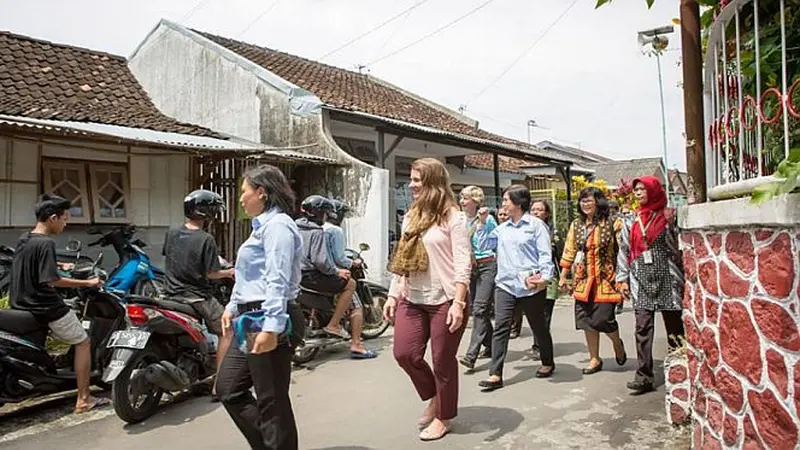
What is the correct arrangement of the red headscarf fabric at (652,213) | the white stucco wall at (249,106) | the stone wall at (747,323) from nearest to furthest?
the stone wall at (747,323)
the red headscarf fabric at (652,213)
the white stucco wall at (249,106)

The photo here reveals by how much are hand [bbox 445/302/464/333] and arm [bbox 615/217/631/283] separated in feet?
6.47

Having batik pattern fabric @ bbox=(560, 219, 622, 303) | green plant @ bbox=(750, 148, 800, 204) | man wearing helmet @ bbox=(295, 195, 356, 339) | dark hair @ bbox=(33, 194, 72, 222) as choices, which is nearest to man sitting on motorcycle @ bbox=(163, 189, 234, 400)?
dark hair @ bbox=(33, 194, 72, 222)

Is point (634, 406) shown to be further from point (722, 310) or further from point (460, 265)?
point (722, 310)

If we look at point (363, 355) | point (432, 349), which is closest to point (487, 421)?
point (432, 349)

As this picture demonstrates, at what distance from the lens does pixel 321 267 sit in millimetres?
6562

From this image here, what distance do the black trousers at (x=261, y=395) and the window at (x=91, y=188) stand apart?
6.83 m

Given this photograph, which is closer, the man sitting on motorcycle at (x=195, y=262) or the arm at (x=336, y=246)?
the man sitting on motorcycle at (x=195, y=262)

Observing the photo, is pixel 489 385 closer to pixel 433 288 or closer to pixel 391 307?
pixel 391 307

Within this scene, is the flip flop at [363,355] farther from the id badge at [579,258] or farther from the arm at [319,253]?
the id badge at [579,258]

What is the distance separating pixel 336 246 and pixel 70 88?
7.35 metres

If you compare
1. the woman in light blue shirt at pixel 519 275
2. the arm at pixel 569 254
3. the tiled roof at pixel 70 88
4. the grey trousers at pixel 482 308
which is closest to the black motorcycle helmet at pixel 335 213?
the grey trousers at pixel 482 308

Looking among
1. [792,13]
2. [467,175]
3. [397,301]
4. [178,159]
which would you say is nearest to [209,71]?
[178,159]

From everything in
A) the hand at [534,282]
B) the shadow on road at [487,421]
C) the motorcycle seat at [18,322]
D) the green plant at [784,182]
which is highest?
the green plant at [784,182]

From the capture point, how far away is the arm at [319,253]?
655 centimetres
